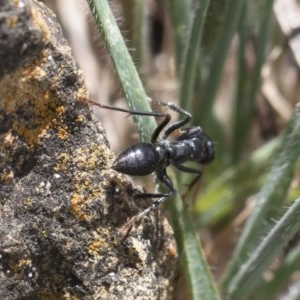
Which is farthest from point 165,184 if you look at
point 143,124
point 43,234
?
point 43,234

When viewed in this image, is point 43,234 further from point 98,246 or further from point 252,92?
point 252,92

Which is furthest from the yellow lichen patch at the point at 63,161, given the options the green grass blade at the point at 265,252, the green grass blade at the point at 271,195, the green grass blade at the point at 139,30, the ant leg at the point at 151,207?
the green grass blade at the point at 139,30

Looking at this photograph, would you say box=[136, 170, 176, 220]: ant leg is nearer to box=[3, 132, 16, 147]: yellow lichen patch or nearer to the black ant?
the black ant

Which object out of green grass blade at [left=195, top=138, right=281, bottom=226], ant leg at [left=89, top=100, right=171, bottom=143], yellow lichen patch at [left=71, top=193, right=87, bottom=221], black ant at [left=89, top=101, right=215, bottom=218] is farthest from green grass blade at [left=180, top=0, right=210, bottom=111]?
yellow lichen patch at [left=71, top=193, right=87, bottom=221]

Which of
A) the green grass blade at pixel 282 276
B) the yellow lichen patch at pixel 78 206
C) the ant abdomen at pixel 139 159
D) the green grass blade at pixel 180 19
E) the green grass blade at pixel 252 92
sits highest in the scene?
the green grass blade at pixel 180 19

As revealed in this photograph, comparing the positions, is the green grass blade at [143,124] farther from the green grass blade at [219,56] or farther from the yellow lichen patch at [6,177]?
the green grass blade at [219,56]

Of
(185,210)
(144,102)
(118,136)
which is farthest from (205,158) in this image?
(118,136)
